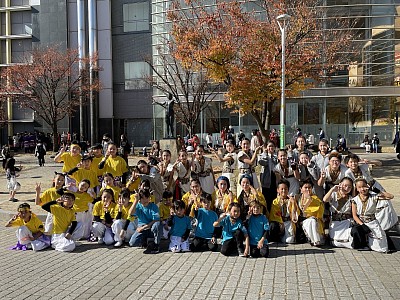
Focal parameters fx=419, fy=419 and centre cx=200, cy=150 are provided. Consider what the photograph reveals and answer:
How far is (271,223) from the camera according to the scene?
7379 millimetres

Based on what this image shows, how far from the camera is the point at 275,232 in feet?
24.1

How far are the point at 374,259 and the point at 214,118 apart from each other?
28106mm

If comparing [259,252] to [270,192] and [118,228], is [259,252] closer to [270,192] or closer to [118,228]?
[270,192]

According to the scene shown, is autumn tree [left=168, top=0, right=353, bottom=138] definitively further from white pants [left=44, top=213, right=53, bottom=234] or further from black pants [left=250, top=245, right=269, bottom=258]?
black pants [left=250, top=245, right=269, bottom=258]

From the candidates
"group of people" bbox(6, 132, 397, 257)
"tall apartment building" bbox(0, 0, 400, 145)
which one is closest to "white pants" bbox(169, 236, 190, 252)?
"group of people" bbox(6, 132, 397, 257)

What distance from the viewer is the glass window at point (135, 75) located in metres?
38.8

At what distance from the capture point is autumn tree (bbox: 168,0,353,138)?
15867 mm

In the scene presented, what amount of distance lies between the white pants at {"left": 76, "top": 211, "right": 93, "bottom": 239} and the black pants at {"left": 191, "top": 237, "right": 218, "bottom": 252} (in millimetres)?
2149

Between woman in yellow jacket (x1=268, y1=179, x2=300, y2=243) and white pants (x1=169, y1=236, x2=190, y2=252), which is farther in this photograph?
woman in yellow jacket (x1=268, y1=179, x2=300, y2=243)

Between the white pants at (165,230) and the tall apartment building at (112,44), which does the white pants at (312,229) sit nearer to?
the white pants at (165,230)

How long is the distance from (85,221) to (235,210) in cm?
294

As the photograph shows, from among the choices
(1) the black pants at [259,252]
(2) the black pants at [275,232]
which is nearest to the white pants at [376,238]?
(2) the black pants at [275,232]

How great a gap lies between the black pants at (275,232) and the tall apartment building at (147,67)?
939 inches

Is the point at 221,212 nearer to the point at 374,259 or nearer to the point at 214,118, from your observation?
the point at 374,259
